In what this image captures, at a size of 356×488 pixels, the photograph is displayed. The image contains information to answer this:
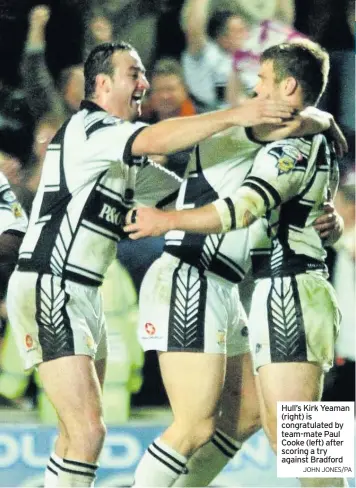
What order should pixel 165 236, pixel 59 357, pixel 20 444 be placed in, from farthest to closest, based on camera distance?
pixel 20 444 → pixel 165 236 → pixel 59 357

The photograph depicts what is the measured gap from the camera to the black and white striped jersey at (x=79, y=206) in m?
2.92

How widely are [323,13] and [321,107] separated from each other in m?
0.35

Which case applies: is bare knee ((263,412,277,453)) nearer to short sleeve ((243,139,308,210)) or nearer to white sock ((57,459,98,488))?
white sock ((57,459,98,488))

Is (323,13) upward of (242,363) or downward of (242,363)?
upward

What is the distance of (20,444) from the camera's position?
10.8 feet

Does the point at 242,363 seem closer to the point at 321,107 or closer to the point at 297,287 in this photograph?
the point at 297,287

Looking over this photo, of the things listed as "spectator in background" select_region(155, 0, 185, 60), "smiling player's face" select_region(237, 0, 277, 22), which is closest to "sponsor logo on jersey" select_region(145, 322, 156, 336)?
"spectator in background" select_region(155, 0, 185, 60)

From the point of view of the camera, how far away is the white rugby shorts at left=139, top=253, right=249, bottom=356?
292 cm

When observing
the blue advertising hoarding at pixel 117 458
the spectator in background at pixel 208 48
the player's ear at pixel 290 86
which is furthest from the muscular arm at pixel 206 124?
the blue advertising hoarding at pixel 117 458

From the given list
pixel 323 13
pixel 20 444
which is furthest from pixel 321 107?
pixel 20 444

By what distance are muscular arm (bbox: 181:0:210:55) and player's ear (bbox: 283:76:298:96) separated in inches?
21.5

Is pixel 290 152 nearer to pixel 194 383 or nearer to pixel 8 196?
pixel 194 383

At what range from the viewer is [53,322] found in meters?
2.90

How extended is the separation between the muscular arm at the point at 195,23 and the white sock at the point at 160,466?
141cm
